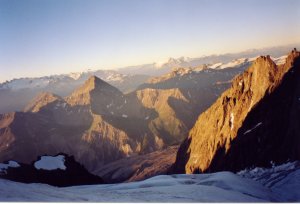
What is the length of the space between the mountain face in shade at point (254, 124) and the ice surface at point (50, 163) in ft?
82.5

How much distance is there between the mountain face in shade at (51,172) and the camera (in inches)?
1705

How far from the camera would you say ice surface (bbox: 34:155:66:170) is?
48.8 metres

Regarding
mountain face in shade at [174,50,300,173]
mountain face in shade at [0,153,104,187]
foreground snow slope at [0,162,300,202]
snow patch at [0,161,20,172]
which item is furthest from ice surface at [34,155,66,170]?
foreground snow slope at [0,162,300,202]

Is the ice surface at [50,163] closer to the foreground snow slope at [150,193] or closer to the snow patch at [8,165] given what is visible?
the snow patch at [8,165]

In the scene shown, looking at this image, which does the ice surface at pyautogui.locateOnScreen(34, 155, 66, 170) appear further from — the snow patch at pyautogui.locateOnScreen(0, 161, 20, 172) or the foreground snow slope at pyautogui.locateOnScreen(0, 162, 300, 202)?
the foreground snow slope at pyautogui.locateOnScreen(0, 162, 300, 202)

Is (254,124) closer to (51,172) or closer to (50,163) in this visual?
(50,163)

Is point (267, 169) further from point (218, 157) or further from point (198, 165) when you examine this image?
point (198, 165)

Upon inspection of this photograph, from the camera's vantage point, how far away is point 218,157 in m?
71.4

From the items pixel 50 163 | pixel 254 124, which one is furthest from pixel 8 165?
pixel 254 124

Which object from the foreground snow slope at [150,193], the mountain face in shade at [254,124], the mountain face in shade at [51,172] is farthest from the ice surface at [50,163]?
the foreground snow slope at [150,193]

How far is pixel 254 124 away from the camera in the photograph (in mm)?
60219

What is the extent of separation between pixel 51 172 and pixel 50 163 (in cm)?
270

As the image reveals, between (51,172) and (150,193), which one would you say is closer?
(150,193)

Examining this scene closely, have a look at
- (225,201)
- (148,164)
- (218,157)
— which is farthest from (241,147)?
(148,164)
